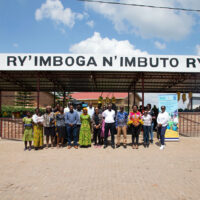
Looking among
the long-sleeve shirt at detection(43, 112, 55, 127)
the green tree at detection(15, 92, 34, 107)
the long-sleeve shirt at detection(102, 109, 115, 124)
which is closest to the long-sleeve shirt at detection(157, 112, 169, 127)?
the long-sleeve shirt at detection(102, 109, 115, 124)

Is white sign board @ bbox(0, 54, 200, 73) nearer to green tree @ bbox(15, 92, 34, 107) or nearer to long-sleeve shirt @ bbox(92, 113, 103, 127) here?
long-sleeve shirt @ bbox(92, 113, 103, 127)

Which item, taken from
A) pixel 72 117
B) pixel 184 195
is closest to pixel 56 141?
pixel 72 117

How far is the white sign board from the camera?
907 centimetres

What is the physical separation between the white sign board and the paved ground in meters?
3.68

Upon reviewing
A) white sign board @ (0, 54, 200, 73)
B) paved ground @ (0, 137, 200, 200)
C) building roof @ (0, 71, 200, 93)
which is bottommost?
paved ground @ (0, 137, 200, 200)

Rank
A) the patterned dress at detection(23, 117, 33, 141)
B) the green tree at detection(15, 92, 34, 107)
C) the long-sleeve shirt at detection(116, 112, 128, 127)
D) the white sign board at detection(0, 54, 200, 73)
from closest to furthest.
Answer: the patterned dress at detection(23, 117, 33, 141) < the long-sleeve shirt at detection(116, 112, 128, 127) < the white sign board at detection(0, 54, 200, 73) < the green tree at detection(15, 92, 34, 107)

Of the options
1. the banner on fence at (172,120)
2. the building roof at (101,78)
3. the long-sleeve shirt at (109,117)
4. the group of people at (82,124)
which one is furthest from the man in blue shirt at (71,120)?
the banner on fence at (172,120)

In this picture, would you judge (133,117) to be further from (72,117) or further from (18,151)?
(18,151)

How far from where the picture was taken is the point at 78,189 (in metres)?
3.88

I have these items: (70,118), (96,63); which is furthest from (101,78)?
(70,118)

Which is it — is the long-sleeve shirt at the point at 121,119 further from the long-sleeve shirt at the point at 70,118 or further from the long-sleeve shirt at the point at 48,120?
the long-sleeve shirt at the point at 48,120

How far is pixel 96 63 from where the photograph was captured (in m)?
9.11

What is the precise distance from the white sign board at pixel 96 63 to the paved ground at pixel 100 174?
12.1 ft

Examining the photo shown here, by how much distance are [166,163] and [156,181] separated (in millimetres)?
1564
